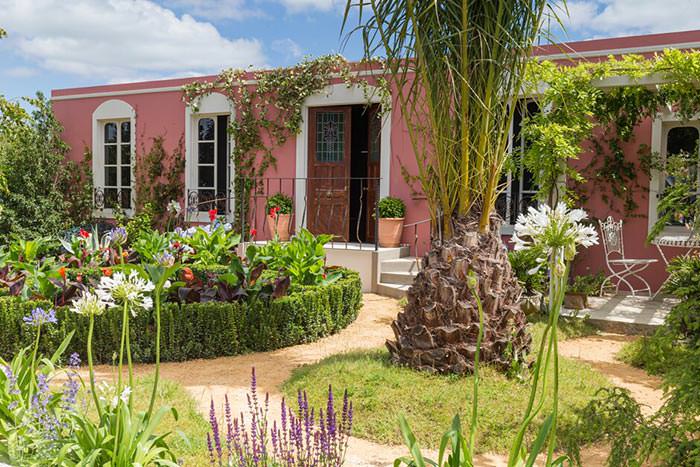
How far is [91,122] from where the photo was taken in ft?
41.8

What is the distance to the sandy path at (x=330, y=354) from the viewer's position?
3.39m

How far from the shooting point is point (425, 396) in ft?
12.6

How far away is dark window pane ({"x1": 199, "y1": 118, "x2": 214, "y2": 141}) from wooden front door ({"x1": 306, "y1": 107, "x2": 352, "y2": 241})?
7.35 feet

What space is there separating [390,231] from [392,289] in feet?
4.26

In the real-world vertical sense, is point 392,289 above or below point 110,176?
below

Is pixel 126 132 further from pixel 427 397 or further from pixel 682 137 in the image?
pixel 427 397

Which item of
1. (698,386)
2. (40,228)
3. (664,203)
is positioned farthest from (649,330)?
(40,228)

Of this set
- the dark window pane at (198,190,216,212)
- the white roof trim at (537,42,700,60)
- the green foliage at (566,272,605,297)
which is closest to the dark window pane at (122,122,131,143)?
the dark window pane at (198,190,216,212)

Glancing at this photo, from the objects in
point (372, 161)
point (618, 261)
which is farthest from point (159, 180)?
point (618, 261)

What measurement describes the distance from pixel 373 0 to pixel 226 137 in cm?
772

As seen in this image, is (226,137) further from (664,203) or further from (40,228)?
(664,203)

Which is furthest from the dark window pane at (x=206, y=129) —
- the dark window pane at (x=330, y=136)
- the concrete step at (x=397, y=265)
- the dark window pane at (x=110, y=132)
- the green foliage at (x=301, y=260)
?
the green foliage at (x=301, y=260)

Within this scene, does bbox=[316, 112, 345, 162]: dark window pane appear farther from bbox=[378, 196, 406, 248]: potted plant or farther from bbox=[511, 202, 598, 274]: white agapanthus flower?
bbox=[511, 202, 598, 274]: white agapanthus flower

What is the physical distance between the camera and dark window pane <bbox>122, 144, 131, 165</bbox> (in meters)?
12.5
